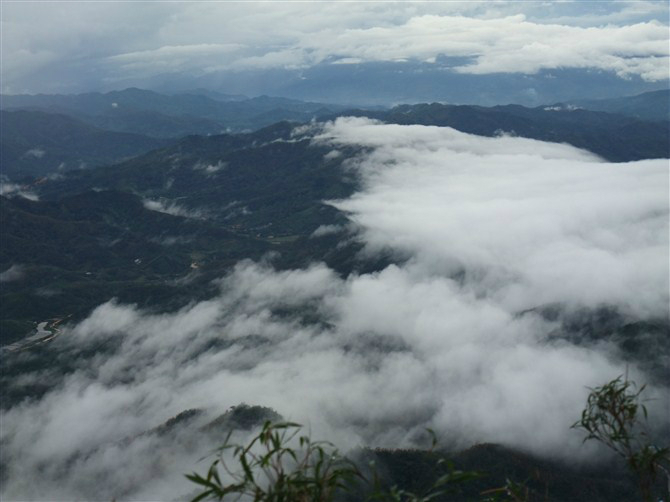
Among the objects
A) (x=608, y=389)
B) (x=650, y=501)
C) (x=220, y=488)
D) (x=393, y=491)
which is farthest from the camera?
(x=608, y=389)

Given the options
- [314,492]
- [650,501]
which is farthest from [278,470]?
[650,501]

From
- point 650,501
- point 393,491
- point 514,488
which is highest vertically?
point 393,491

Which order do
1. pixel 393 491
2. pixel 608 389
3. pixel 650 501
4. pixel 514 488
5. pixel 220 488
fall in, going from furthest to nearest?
pixel 608 389 → pixel 650 501 → pixel 514 488 → pixel 393 491 → pixel 220 488

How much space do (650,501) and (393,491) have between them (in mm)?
13902

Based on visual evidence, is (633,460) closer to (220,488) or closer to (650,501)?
(650,501)

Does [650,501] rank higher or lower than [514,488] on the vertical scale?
lower

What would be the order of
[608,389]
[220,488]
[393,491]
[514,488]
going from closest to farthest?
1. [220,488]
2. [393,491]
3. [514,488]
4. [608,389]

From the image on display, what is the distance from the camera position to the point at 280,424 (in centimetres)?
2212

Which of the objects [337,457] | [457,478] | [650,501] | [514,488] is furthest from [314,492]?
[650,501]

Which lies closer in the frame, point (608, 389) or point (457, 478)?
point (457, 478)

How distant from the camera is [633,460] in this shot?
26.4m

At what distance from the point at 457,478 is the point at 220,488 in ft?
26.7

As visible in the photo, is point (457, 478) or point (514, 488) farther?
point (514, 488)

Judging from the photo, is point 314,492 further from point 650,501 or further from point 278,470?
point 650,501
